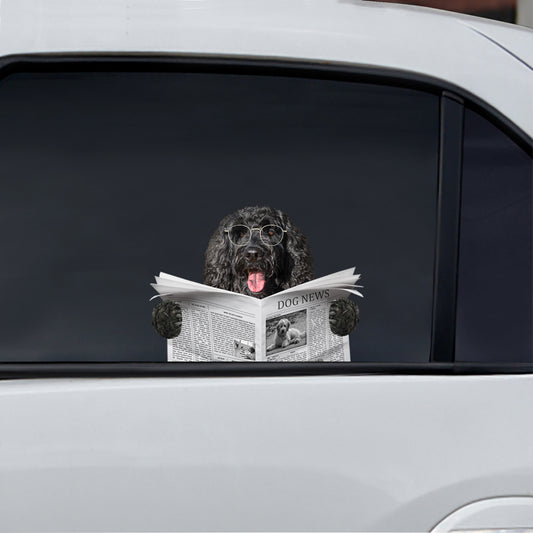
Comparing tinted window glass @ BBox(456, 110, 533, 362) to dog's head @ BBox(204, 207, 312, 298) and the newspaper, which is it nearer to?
the newspaper

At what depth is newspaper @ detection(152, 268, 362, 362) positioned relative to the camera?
1705 mm

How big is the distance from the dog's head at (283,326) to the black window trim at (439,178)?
239 millimetres

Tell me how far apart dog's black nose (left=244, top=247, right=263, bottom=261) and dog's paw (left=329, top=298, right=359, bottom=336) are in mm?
399

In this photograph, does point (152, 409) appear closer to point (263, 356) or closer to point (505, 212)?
Result: point (263, 356)

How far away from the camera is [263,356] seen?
5.54ft

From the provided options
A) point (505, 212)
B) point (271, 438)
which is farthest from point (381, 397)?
point (505, 212)

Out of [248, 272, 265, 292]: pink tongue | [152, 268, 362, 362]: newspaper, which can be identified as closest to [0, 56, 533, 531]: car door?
[152, 268, 362, 362]: newspaper

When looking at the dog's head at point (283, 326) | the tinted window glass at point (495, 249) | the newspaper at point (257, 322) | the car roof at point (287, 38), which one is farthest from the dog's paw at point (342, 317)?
the car roof at point (287, 38)

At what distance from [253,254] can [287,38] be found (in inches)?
32.2

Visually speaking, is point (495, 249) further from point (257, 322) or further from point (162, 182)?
point (162, 182)

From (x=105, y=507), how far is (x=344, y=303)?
75 centimetres

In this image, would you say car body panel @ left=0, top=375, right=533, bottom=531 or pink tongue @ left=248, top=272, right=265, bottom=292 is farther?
pink tongue @ left=248, top=272, right=265, bottom=292

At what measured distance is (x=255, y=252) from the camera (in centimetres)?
227

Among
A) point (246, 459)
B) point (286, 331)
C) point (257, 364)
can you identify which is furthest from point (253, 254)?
point (246, 459)
